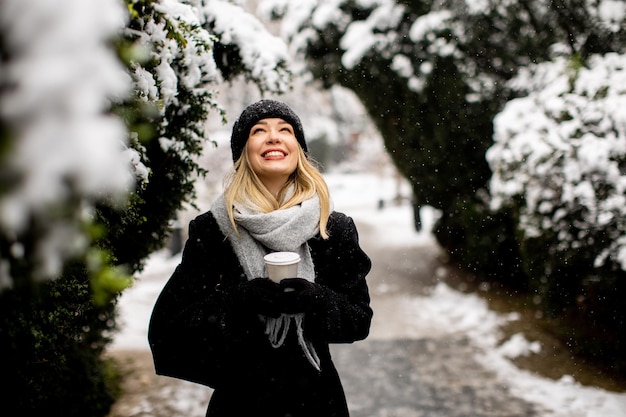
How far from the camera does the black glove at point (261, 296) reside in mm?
1635

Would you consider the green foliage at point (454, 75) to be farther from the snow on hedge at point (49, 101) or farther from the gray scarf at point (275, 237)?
the snow on hedge at point (49, 101)

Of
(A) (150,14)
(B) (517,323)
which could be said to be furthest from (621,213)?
(A) (150,14)

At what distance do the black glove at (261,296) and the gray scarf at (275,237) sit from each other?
0.57 ft

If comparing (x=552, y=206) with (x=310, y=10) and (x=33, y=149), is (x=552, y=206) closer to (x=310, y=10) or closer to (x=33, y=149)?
(x=33, y=149)

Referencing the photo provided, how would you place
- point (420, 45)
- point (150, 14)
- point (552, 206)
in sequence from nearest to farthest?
point (150, 14) < point (552, 206) < point (420, 45)

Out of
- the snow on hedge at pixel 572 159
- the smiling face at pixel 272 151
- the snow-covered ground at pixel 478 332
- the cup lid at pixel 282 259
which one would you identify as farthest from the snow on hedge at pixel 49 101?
the snow on hedge at pixel 572 159

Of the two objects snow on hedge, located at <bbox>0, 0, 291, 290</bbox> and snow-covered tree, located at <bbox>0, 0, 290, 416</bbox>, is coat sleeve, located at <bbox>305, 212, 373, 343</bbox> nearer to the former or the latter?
snow-covered tree, located at <bbox>0, 0, 290, 416</bbox>

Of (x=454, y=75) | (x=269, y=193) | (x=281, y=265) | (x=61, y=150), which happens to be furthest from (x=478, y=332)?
(x=61, y=150)

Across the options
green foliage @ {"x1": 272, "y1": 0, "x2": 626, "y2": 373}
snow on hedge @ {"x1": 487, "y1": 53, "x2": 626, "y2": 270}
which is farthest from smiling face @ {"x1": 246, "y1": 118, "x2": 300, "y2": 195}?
green foliage @ {"x1": 272, "y1": 0, "x2": 626, "y2": 373}

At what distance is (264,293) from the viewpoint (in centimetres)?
164

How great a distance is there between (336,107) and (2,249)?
33.5m

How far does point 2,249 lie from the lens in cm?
67

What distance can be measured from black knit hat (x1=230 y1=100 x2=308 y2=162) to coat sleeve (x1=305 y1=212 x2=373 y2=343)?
0.49m

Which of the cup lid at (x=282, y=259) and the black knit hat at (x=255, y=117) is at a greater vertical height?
the black knit hat at (x=255, y=117)
